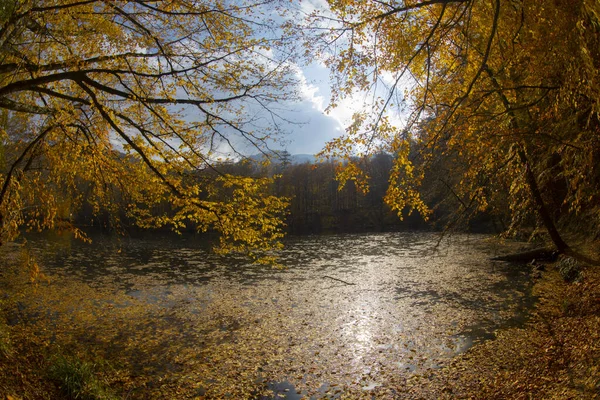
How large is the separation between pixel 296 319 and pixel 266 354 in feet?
8.50

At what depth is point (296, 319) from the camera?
10.6m

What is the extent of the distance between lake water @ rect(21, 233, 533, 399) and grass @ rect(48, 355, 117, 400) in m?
1.00

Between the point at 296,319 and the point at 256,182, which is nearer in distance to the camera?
the point at 256,182

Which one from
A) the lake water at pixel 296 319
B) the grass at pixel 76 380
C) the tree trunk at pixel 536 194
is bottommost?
the lake water at pixel 296 319

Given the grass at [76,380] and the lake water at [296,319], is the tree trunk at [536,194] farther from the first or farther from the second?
the grass at [76,380]

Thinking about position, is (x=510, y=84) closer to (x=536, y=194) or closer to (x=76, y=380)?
(x=536, y=194)

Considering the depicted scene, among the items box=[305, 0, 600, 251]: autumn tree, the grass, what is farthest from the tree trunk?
the grass

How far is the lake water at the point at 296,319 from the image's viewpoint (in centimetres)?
709

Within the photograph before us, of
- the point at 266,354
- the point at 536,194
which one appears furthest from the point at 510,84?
the point at 266,354

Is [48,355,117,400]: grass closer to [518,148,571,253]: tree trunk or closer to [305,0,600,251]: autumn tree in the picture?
[305,0,600,251]: autumn tree

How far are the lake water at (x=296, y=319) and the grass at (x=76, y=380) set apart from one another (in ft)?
3.29

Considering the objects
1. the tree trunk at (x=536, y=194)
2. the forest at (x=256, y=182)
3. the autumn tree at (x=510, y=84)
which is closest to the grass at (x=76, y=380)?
the forest at (x=256, y=182)

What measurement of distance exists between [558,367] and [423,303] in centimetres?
640

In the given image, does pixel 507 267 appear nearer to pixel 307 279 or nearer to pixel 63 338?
pixel 307 279
